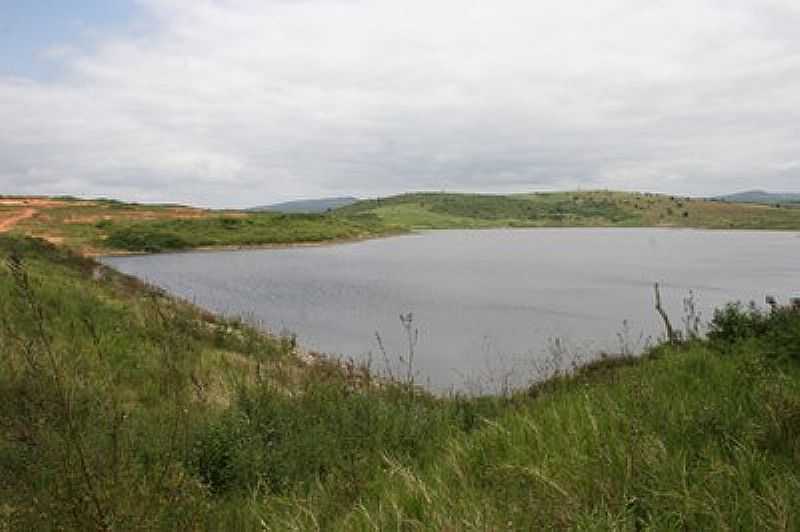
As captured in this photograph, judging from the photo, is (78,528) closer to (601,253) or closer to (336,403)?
(336,403)

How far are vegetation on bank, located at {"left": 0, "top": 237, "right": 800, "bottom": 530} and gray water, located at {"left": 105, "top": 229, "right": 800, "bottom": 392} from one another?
182 inches

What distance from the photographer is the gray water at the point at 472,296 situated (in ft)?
75.3

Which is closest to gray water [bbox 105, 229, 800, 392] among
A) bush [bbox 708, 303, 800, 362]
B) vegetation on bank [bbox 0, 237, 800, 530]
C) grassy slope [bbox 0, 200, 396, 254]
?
bush [bbox 708, 303, 800, 362]

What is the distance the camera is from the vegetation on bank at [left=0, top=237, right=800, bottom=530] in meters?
3.58

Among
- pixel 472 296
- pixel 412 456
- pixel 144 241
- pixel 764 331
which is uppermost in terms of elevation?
pixel 144 241

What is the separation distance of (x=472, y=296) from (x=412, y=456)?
110 ft

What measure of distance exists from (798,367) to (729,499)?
14.5 ft

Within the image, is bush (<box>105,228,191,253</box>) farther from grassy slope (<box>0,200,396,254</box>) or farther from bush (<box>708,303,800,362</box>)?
bush (<box>708,303,800,362</box>)

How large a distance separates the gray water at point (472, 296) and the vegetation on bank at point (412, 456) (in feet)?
15.2

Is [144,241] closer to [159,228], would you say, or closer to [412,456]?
[159,228]

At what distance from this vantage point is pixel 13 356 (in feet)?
30.2

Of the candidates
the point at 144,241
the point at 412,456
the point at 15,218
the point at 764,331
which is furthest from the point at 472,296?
the point at 15,218

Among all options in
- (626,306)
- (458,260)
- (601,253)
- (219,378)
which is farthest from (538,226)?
(219,378)

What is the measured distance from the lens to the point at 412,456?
645 centimetres
